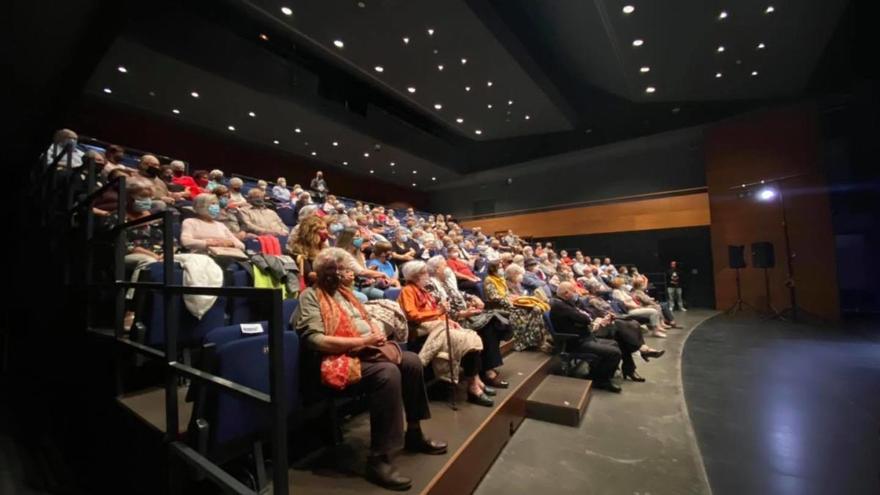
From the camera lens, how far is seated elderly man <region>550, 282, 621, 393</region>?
9.78 feet

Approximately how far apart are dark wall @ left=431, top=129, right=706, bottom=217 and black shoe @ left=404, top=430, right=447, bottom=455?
933 cm

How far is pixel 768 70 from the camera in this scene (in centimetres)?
591

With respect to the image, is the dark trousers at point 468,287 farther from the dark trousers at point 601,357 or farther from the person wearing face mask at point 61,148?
the person wearing face mask at point 61,148

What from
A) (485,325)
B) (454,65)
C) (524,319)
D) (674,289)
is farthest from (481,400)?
(674,289)

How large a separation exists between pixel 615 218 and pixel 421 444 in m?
9.16

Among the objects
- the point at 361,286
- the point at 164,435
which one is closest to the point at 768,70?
the point at 361,286

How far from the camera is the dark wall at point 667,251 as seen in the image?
308 inches

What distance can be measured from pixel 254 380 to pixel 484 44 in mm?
5710

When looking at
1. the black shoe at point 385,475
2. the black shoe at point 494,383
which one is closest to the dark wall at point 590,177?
the black shoe at point 494,383

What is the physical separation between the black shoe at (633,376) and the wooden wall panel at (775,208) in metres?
5.83

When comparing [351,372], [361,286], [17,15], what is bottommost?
[351,372]

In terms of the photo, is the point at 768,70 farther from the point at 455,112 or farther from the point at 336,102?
the point at 336,102

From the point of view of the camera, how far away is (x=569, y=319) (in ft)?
10.2

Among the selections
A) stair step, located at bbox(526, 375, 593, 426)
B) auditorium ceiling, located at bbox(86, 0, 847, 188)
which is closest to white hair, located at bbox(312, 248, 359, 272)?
stair step, located at bbox(526, 375, 593, 426)
